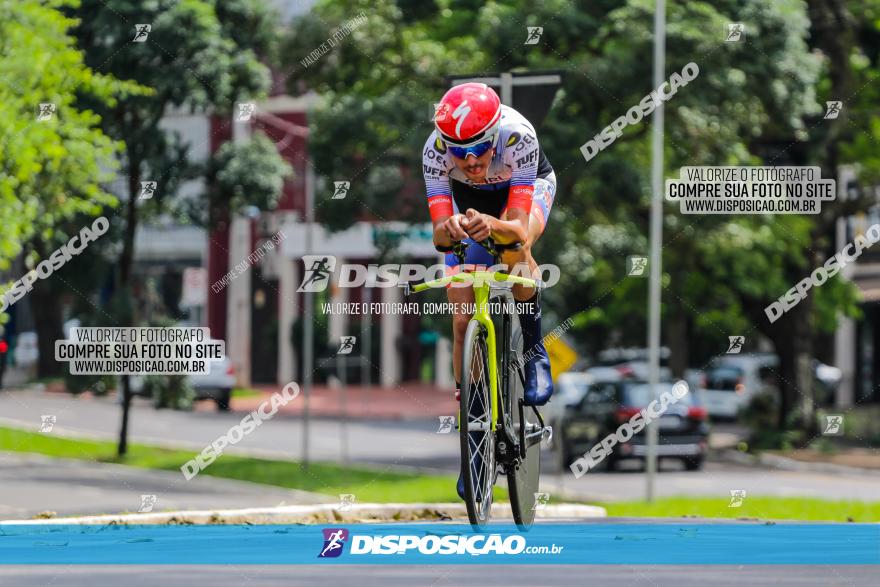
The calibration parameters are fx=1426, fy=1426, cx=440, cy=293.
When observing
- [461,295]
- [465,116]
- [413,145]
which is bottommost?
[461,295]

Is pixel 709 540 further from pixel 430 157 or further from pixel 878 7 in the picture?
pixel 878 7

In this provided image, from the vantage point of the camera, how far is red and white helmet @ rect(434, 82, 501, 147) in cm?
717

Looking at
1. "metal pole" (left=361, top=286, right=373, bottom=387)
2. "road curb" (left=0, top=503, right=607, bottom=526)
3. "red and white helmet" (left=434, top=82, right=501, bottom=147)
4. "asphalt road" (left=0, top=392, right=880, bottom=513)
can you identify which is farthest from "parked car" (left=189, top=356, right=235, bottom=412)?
"red and white helmet" (left=434, top=82, right=501, bottom=147)

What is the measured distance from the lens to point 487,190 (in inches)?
318

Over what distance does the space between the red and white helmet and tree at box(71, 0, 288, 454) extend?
656 inches

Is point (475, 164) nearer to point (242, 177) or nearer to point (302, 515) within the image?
point (302, 515)

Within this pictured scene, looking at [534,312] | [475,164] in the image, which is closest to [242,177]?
[534,312]

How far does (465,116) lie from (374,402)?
41.3 metres

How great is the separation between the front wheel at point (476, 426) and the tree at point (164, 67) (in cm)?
1683

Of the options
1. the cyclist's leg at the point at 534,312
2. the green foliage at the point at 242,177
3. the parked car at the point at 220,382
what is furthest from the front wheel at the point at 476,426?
the parked car at the point at 220,382

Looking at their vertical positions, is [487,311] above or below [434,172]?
below

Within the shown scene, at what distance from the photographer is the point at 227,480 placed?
2536 cm

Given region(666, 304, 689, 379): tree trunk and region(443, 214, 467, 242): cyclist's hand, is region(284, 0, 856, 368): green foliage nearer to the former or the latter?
region(666, 304, 689, 379): tree trunk

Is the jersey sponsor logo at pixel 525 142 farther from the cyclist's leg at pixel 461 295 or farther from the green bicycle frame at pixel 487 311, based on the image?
the green bicycle frame at pixel 487 311
